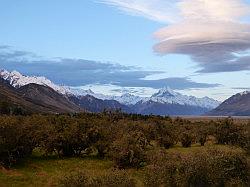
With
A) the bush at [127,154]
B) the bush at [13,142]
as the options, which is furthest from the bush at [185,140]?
the bush at [13,142]

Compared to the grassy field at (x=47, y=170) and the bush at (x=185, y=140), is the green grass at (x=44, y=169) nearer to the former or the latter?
the grassy field at (x=47, y=170)

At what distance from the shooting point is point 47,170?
49.1 m

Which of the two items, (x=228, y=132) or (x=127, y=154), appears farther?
(x=228, y=132)

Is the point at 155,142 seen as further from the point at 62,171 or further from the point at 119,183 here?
the point at 119,183

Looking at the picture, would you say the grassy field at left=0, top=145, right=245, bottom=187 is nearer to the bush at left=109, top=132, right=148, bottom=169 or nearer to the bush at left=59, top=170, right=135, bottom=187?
the bush at left=109, top=132, right=148, bottom=169

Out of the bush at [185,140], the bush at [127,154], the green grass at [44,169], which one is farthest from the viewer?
the bush at [185,140]

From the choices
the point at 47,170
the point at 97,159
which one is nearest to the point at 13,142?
the point at 47,170

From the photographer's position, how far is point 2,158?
164ft

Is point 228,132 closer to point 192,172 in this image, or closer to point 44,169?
point 44,169

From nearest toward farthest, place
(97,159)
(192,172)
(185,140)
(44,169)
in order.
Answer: (192,172)
(44,169)
(97,159)
(185,140)

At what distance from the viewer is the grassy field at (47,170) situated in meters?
43.6

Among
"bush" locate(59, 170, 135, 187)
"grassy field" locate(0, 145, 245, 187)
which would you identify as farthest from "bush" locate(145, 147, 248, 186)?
"grassy field" locate(0, 145, 245, 187)

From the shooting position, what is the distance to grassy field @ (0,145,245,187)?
143 ft

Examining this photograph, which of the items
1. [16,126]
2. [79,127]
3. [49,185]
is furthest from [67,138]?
[49,185]
